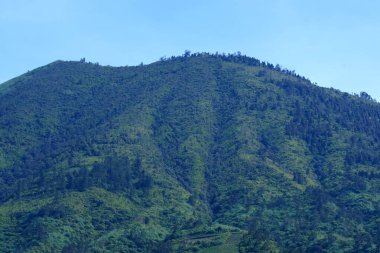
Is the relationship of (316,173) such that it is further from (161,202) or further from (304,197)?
(161,202)

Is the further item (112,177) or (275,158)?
(275,158)

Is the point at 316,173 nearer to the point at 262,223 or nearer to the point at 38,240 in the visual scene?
the point at 262,223

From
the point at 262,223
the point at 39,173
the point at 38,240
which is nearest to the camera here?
the point at 38,240

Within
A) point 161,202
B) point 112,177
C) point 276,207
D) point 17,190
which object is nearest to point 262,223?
point 276,207

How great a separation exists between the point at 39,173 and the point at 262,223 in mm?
66483

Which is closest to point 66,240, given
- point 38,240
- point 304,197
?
point 38,240

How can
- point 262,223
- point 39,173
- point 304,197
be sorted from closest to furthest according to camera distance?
1. point 262,223
2. point 304,197
3. point 39,173

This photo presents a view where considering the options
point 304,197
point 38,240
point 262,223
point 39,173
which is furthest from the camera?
point 39,173

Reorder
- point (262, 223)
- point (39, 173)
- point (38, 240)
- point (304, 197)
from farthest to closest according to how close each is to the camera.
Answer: point (39, 173) < point (304, 197) < point (262, 223) < point (38, 240)

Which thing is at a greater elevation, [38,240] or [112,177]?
[112,177]

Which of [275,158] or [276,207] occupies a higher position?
[275,158]

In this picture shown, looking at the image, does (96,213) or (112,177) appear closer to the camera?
(96,213)

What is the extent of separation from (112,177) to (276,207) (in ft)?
140

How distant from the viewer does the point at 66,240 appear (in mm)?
147750
